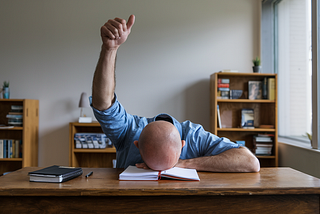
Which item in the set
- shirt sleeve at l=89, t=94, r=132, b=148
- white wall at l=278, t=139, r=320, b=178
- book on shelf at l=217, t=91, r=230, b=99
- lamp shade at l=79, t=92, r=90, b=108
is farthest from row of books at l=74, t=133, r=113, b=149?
white wall at l=278, t=139, r=320, b=178

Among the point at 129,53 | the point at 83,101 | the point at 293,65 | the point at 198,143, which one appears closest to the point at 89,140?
the point at 83,101

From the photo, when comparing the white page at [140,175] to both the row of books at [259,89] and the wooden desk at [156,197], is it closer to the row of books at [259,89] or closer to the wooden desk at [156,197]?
the wooden desk at [156,197]

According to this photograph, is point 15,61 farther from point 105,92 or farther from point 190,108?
point 105,92

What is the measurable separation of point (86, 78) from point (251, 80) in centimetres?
234

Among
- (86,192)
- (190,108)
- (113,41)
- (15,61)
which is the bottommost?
(86,192)

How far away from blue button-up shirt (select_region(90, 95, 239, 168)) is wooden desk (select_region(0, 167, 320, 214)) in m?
0.40

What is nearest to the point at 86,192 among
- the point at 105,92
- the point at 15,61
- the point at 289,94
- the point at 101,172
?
the point at 101,172

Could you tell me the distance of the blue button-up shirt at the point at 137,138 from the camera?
1394 millimetres

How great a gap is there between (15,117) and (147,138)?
119 inches

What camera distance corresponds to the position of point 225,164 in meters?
1.28

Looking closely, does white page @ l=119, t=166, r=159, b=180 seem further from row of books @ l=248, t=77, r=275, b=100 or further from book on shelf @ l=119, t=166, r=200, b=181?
row of books @ l=248, t=77, r=275, b=100

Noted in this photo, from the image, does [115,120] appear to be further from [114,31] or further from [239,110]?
[239,110]

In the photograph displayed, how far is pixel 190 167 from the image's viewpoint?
1277mm

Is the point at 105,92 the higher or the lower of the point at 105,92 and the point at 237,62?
the lower
